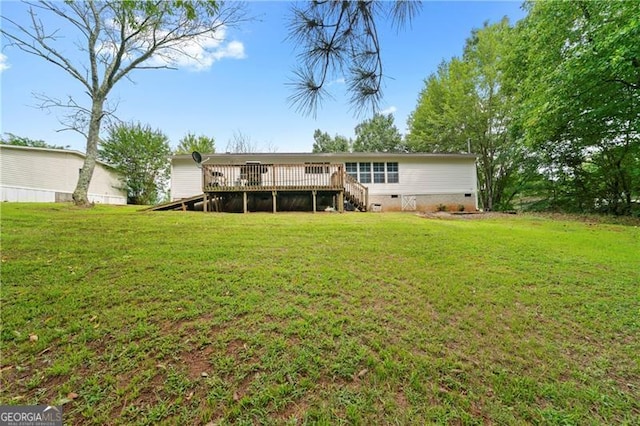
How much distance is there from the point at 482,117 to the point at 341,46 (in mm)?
18869

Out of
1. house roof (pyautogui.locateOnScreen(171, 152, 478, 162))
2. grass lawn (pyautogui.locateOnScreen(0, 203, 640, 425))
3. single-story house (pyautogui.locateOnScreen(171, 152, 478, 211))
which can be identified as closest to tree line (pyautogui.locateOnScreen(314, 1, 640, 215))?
grass lawn (pyautogui.locateOnScreen(0, 203, 640, 425))

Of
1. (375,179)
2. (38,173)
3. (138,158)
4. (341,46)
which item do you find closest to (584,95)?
(375,179)

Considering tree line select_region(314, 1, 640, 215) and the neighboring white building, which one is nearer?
tree line select_region(314, 1, 640, 215)

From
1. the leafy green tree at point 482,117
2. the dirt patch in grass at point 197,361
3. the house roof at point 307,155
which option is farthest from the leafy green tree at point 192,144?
the dirt patch in grass at point 197,361

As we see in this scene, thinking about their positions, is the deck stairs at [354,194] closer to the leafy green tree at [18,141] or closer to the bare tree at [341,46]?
the bare tree at [341,46]

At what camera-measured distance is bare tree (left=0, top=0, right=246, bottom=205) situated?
364 inches

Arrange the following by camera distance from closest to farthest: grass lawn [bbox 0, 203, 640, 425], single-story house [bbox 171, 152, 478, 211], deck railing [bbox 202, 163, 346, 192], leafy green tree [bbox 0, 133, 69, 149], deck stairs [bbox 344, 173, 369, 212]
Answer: grass lawn [bbox 0, 203, 640, 425] → deck railing [bbox 202, 163, 346, 192] → deck stairs [bbox 344, 173, 369, 212] → single-story house [bbox 171, 152, 478, 211] → leafy green tree [bbox 0, 133, 69, 149]

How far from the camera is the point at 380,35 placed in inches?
110

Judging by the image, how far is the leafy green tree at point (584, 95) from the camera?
8.72m

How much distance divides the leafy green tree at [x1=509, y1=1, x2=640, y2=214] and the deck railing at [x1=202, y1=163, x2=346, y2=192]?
28.2 feet

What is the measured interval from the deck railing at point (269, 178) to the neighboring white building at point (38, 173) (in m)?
12.0

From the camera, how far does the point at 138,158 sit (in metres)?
20.5

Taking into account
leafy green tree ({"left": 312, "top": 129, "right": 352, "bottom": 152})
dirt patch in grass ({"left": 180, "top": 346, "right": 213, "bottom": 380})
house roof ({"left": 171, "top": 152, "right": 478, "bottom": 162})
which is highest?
leafy green tree ({"left": 312, "top": 129, "right": 352, "bottom": 152})

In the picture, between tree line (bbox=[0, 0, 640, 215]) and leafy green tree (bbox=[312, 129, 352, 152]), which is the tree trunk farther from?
leafy green tree (bbox=[312, 129, 352, 152])
